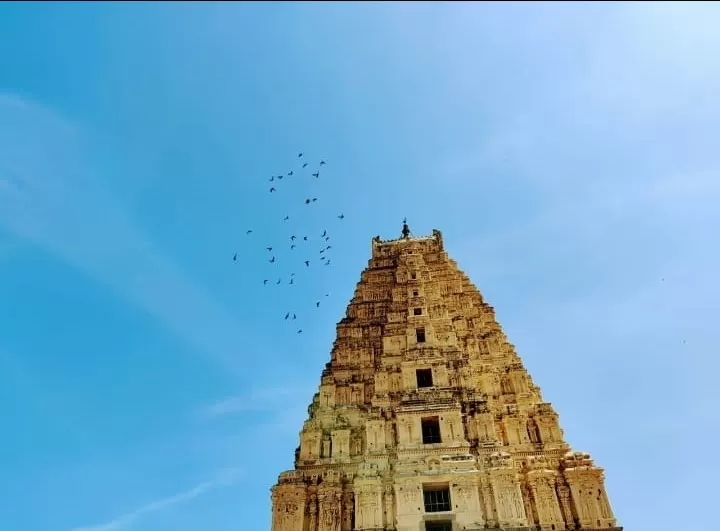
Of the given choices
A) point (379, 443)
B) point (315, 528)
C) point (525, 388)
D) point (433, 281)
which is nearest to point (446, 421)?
point (379, 443)

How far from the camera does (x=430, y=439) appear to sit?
2847cm

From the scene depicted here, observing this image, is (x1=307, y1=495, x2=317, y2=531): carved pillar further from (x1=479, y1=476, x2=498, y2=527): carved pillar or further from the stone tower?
(x1=479, y1=476, x2=498, y2=527): carved pillar

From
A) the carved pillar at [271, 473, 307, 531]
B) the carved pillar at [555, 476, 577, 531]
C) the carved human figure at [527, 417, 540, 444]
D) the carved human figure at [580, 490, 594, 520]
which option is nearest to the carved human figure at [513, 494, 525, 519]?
the carved pillar at [555, 476, 577, 531]

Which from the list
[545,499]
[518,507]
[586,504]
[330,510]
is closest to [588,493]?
[586,504]

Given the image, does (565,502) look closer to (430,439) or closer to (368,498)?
(430,439)

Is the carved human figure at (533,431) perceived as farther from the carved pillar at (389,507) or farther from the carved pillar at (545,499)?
the carved pillar at (389,507)

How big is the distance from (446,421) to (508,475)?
3.84 metres

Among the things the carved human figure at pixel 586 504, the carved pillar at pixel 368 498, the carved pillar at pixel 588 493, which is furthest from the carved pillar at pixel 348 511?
the carved human figure at pixel 586 504

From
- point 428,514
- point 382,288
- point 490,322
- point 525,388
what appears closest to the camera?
point 428,514

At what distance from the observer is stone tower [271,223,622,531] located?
25.2m

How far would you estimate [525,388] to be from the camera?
30.7m

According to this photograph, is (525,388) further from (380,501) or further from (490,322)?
(380,501)

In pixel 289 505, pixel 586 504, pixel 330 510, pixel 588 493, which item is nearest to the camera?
pixel 586 504

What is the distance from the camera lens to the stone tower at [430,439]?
25.2 m
